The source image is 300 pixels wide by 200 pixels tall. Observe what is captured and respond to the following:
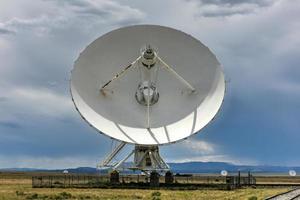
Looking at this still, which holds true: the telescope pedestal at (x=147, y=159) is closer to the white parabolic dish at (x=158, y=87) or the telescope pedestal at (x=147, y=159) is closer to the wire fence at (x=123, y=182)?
the wire fence at (x=123, y=182)

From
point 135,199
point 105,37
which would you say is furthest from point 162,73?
point 135,199

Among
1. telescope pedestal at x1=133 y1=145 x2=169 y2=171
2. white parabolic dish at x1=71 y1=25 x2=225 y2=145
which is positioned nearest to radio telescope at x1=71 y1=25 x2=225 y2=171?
white parabolic dish at x1=71 y1=25 x2=225 y2=145

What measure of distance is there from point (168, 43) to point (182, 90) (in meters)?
4.73

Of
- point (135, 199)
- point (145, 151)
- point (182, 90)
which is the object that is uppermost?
point (182, 90)

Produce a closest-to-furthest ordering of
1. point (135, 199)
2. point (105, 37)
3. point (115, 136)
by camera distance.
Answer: point (135, 199), point (115, 136), point (105, 37)

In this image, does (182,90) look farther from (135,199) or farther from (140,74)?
(135,199)

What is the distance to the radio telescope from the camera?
56.5 metres

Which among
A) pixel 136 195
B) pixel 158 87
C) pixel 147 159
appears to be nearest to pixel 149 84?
pixel 158 87

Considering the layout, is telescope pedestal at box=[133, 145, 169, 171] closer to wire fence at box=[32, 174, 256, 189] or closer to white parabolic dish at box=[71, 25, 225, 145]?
wire fence at box=[32, 174, 256, 189]

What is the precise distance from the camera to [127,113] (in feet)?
192

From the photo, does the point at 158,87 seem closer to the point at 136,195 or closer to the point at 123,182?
the point at 123,182

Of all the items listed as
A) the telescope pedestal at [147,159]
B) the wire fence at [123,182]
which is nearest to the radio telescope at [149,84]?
the telescope pedestal at [147,159]

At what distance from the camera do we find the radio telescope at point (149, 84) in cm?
5650

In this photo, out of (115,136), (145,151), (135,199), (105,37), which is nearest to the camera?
(135,199)
